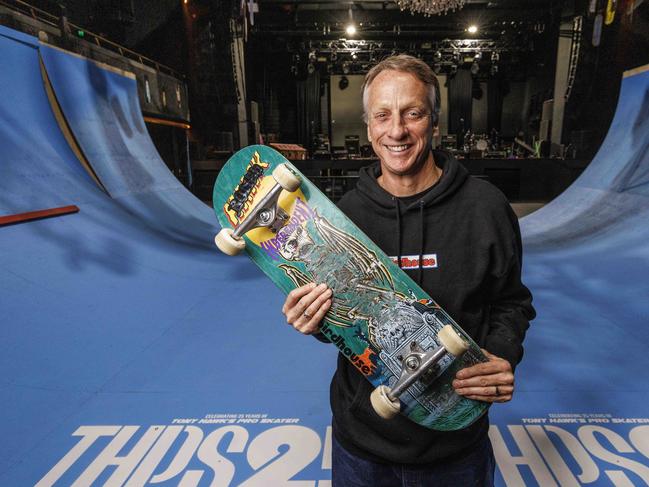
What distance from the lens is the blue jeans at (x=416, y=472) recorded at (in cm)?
87

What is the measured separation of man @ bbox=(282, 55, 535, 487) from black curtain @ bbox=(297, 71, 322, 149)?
17.2 metres

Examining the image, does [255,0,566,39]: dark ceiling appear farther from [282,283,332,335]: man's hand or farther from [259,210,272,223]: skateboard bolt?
[282,283,332,335]: man's hand

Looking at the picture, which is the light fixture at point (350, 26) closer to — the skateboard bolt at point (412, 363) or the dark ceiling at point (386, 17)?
the dark ceiling at point (386, 17)

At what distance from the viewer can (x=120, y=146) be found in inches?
212

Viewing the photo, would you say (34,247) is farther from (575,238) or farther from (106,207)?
(575,238)

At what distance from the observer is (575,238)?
15.1 ft

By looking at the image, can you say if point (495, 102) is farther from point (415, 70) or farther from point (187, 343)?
point (415, 70)

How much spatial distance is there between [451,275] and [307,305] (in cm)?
33

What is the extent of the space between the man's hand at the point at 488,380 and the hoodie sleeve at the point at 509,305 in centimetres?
6

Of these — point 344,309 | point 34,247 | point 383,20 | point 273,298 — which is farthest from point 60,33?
point 383,20

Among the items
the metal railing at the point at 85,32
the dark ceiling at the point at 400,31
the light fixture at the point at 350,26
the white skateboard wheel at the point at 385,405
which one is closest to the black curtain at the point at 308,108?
the dark ceiling at the point at 400,31

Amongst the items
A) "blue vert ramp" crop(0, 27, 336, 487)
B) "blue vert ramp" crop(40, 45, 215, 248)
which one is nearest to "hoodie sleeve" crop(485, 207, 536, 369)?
"blue vert ramp" crop(0, 27, 336, 487)

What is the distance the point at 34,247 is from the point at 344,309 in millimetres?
3170

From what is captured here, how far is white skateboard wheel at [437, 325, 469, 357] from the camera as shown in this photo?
0.73m
